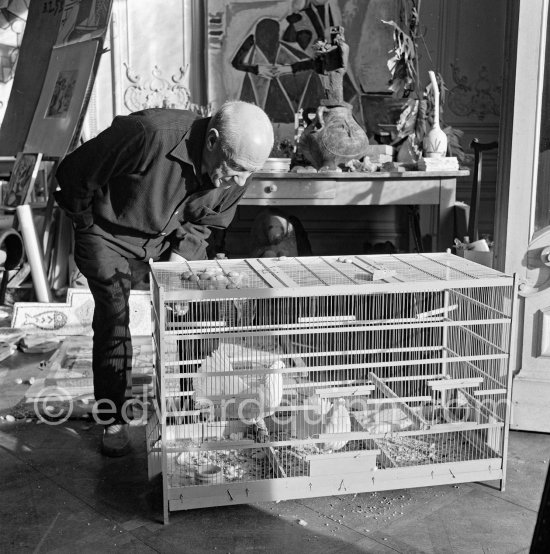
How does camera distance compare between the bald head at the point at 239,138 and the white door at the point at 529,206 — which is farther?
the white door at the point at 529,206

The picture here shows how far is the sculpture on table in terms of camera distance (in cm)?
456

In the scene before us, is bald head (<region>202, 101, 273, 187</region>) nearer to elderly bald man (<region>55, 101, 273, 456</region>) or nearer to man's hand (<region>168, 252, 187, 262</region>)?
elderly bald man (<region>55, 101, 273, 456</region>)

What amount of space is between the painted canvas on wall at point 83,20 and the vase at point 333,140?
1803 mm

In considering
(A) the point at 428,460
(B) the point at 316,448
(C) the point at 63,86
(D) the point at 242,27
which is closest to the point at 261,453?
(B) the point at 316,448

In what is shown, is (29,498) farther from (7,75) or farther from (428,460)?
(7,75)

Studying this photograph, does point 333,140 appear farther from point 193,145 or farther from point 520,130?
point 193,145

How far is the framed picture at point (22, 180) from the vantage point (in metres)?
5.09

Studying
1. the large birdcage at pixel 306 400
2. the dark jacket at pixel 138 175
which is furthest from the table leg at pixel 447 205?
the dark jacket at pixel 138 175

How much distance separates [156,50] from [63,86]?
36.7 inches

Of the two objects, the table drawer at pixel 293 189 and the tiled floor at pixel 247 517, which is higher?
the table drawer at pixel 293 189

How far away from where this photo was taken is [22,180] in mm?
5172

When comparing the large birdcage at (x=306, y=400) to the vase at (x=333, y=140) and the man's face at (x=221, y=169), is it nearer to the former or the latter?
the man's face at (x=221, y=169)

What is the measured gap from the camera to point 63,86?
5523 mm

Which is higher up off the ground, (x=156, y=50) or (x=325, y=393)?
(x=156, y=50)
